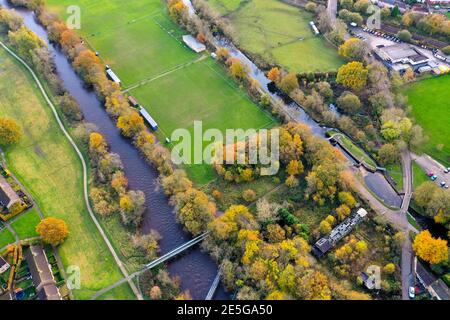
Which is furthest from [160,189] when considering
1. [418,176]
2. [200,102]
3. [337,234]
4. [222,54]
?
[418,176]

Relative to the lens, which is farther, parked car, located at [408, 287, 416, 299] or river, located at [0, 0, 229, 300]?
river, located at [0, 0, 229, 300]

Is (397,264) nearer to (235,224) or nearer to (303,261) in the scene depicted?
(303,261)

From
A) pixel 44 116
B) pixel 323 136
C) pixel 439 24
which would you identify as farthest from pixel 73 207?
pixel 439 24

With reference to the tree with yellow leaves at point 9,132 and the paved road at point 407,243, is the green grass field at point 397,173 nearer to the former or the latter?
the paved road at point 407,243

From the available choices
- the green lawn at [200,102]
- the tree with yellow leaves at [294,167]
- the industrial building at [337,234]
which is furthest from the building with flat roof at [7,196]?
Result: the industrial building at [337,234]

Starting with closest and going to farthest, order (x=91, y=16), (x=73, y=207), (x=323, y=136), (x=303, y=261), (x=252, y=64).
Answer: (x=303, y=261) < (x=73, y=207) < (x=323, y=136) < (x=252, y=64) < (x=91, y=16)

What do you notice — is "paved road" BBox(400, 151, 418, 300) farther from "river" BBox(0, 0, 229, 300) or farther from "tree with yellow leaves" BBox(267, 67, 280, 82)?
"tree with yellow leaves" BBox(267, 67, 280, 82)

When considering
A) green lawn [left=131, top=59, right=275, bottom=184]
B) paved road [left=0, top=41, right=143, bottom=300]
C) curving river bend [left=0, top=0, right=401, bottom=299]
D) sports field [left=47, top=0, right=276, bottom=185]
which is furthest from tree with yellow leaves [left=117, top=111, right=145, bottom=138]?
paved road [left=0, top=41, right=143, bottom=300]
